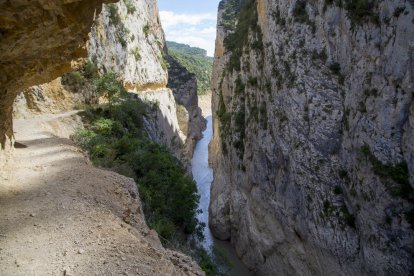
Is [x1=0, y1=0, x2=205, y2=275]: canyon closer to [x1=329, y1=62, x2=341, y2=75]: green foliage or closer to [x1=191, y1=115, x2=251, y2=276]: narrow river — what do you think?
[x1=191, y1=115, x2=251, y2=276]: narrow river

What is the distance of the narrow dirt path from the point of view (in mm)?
5211

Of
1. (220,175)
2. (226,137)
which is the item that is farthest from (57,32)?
(220,175)

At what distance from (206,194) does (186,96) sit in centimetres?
2225

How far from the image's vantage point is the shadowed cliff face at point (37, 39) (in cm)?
581

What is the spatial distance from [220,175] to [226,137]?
3.56m

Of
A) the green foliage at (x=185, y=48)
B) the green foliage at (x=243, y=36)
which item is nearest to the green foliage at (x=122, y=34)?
the green foliage at (x=243, y=36)

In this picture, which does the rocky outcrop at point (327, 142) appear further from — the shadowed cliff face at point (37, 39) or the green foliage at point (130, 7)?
the green foliage at point (130, 7)

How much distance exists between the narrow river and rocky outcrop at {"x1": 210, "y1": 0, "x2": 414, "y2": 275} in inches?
25.7

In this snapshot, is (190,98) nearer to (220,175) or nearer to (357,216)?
(220,175)

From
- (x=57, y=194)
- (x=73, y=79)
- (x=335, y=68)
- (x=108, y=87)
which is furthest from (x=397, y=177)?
(x=73, y=79)

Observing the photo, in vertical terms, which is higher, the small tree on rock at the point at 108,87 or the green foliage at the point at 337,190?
the small tree on rock at the point at 108,87

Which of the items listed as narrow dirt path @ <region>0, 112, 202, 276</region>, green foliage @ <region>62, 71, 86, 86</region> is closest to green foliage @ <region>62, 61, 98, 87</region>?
green foliage @ <region>62, 71, 86, 86</region>

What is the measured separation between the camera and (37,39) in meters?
6.77

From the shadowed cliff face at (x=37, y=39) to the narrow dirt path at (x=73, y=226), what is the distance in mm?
1548
